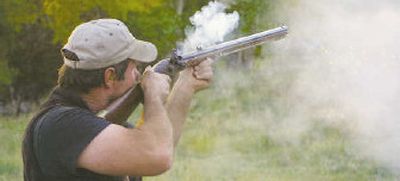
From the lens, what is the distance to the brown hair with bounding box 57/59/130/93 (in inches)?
112

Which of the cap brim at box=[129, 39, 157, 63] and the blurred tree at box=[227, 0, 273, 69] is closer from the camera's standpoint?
the cap brim at box=[129, 39, 157, 63]

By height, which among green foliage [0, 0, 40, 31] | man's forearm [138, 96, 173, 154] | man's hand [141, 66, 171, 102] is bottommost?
man's forearm [138, 96, 173, 154]

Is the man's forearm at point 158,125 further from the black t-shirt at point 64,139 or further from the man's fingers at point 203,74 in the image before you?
the man's fingers at point 203,74

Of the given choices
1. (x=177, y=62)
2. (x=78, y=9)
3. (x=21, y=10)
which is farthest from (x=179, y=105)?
(x=21, y=10)

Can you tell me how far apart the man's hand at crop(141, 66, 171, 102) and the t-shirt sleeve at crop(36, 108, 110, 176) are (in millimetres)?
266

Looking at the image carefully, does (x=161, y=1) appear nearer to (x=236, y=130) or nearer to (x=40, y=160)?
(x=236, y=130)

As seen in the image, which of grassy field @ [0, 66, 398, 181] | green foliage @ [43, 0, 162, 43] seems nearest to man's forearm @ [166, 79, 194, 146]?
grassy field @ [0, 66, 398, 181]

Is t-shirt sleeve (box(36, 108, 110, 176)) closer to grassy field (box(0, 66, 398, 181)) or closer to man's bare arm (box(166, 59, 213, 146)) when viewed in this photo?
man's bare arm (box(166, 59, 213, 146))

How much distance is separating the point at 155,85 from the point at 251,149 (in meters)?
7.62

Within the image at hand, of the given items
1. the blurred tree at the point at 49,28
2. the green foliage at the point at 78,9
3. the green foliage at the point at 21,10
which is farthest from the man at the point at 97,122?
the green foliage at the point at 21,10

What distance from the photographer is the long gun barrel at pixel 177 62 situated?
2949 millimetres

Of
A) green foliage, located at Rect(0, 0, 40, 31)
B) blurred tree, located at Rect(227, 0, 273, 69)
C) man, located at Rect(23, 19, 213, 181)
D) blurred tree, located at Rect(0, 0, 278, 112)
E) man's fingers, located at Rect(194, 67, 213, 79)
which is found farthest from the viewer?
green foliage, located at Rect(0, 0, 40, 31)

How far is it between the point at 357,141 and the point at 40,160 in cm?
774

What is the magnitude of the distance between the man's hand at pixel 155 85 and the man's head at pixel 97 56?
3.9 inches
